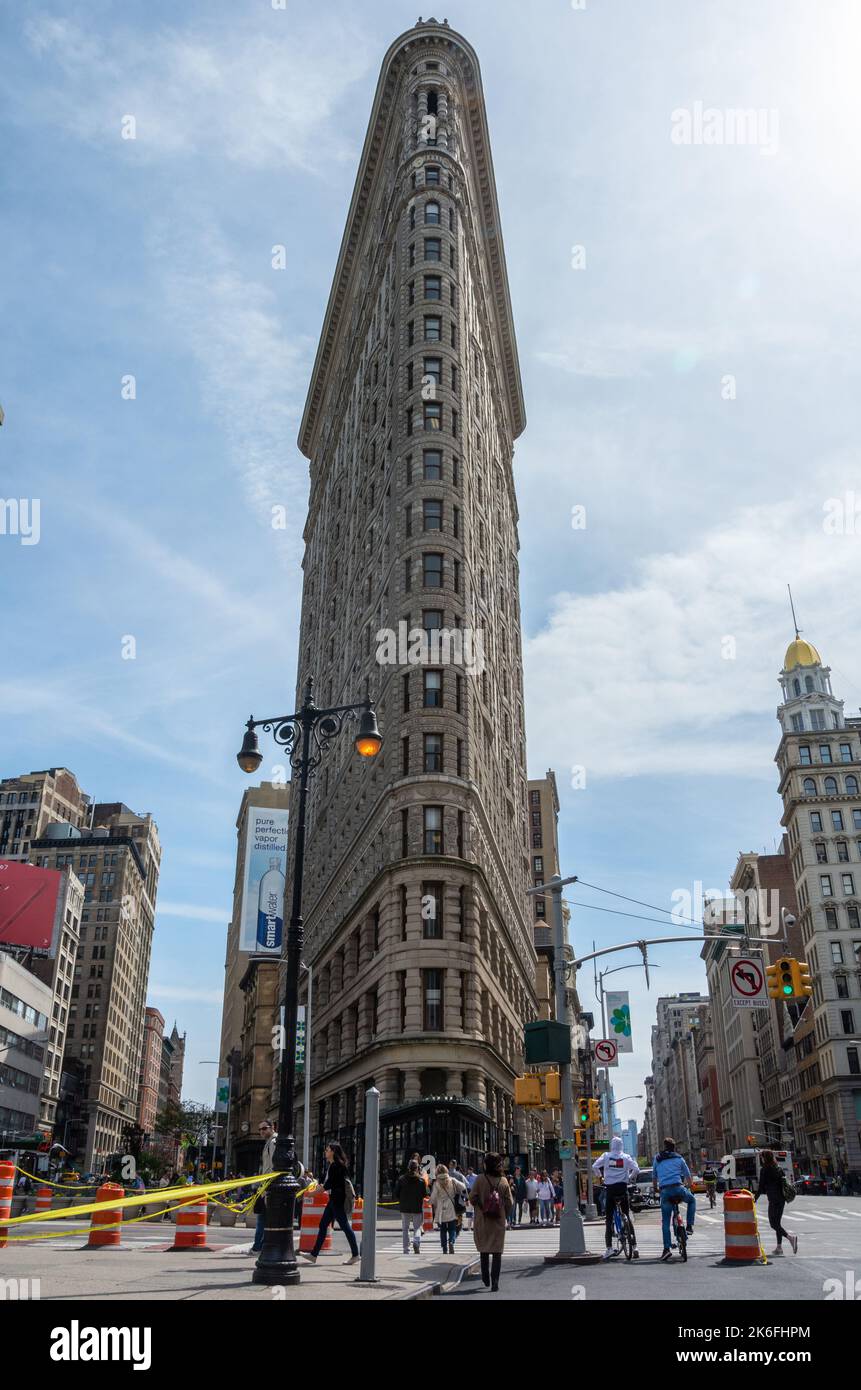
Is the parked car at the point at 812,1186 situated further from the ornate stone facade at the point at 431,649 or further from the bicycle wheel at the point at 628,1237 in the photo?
the bicycle wheel at the point at 628,1237

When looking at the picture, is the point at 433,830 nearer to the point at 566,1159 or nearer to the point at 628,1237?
the point at 566,1159

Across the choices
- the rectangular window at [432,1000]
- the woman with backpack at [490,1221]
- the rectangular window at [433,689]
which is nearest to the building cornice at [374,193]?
the rectangular window at [433,689]

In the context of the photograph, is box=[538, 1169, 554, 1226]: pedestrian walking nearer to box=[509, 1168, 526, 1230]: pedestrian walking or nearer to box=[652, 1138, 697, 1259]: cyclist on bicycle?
box=[509, 1168, 526, 1230]: pedestrian walking

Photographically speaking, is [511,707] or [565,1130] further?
[511,707]

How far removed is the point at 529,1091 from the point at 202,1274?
1051 cm

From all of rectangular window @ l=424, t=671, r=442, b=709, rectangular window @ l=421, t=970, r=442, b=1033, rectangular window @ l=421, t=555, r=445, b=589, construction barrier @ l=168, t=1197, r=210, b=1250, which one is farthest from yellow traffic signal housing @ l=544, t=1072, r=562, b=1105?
rectangular window @ l=421, t=555, r=445, b=589

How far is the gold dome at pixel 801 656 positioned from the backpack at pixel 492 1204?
118 m

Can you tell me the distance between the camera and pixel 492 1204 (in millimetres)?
13727

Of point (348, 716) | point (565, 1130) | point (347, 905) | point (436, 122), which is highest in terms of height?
point (436, 122)

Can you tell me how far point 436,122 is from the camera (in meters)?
70.2

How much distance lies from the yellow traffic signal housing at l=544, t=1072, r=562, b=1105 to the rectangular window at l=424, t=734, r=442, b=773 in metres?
23.1
